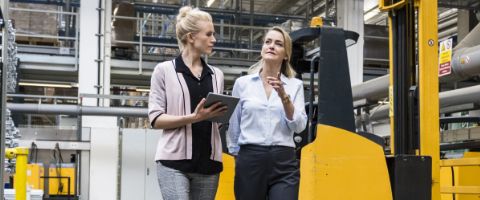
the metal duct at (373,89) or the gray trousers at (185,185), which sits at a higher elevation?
the metal duct at (373,89)

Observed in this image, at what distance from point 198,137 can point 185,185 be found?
0.20 metres

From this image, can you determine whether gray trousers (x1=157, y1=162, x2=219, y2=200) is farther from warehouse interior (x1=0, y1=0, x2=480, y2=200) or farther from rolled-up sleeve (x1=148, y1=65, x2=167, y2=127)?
warehouse interior (x1=0, y1=0, x2=480, y2=200)

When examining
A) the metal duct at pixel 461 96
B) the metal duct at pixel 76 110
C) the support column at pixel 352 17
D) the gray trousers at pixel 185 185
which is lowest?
the gray trousers at pixel 185 185

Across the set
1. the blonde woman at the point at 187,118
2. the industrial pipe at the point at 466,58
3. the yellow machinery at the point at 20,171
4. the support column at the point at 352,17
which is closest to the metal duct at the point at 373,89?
the industrial pipe at the point at 466,58

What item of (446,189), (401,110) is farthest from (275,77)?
(446,189)

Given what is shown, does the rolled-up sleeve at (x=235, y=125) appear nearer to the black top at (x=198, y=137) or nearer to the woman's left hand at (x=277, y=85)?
the woman's left hand at (x=277, y=85)

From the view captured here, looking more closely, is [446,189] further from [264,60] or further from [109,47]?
[109,47]

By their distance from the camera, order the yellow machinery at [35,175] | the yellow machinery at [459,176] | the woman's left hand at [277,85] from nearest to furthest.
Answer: the woman's left hand at [277,85], the yellow machinery at [459,176], the yellow machinery at [35,175]

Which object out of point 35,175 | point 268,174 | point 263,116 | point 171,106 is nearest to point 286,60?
point 263,116

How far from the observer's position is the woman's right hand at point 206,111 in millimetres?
2412

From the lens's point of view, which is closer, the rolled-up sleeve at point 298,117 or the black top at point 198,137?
the black top at point 198,137

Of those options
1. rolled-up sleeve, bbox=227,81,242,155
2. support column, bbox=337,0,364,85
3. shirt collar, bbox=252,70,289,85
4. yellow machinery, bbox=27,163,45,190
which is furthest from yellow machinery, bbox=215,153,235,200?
support column, bbox=337,0,364,85

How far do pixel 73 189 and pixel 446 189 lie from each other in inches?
319

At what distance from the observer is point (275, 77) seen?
3082 millimetres
